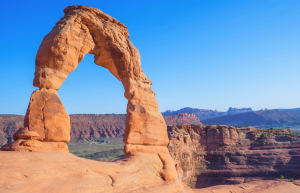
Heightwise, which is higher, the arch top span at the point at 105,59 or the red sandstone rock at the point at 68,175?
the arch top span at the point at 105,59

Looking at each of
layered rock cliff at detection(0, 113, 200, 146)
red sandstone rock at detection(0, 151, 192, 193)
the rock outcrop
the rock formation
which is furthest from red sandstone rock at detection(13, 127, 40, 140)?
the rock outcrop

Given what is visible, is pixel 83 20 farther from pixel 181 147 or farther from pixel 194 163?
pixel 194 163

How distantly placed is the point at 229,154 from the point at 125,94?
27112 mm

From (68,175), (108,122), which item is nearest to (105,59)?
(68,175)

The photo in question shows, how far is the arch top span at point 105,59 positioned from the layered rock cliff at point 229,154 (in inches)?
783

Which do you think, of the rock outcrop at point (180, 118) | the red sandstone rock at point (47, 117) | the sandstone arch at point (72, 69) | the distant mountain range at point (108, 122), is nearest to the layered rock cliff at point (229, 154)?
the sandstone arch at point (72, 69)

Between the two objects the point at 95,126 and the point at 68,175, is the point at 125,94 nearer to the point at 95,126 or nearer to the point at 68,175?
the point at 68,175

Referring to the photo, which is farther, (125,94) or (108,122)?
(108,122)

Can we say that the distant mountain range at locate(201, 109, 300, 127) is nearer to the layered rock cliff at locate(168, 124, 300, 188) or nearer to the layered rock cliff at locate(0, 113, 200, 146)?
the layered rock cliff at locate(0, 113, 200, 146)

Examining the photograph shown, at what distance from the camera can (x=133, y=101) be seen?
11.1 metres

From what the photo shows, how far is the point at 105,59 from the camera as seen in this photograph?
11430 mm

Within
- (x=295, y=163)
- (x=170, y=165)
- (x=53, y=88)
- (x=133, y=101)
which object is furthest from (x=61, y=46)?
(x=295, y=163)

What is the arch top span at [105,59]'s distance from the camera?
891 cm

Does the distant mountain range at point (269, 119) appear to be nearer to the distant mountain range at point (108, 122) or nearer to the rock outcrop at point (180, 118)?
the distant mountain range at point (108, 122)
